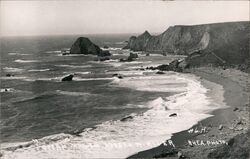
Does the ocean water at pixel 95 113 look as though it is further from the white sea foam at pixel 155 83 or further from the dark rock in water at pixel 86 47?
the dark rock in water at pixel 86 47

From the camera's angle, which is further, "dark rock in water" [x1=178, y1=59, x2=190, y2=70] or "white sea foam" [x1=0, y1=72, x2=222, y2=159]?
"dark rock in water" [x1=178, y1=59, x2=190, y2=70]

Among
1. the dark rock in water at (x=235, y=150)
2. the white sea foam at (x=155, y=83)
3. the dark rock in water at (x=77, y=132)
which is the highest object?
the dark rock in water at (x=235, y=150)

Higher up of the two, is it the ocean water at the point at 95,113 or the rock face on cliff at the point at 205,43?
the rock face on cliff at the point at 205,43

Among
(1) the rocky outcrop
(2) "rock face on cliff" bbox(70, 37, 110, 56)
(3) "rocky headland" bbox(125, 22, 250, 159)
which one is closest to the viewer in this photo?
(3) "rocky headland" bbox(125, 22, 250, 159)

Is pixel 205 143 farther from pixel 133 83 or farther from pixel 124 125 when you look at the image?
pixel 133 83

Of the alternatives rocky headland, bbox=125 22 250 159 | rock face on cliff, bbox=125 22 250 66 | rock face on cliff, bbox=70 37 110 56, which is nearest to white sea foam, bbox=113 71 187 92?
rocky headland, bbox=125 22 250 159

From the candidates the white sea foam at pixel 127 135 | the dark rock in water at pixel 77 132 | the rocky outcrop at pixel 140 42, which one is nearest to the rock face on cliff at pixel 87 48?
the rocky outcrop at pixel 140 42

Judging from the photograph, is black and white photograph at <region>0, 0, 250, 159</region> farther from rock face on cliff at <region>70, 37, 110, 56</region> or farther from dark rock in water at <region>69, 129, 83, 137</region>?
rock face on cliff at <region>70, 37, 110, 56</region>

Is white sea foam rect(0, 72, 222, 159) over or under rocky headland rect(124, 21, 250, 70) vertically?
under
